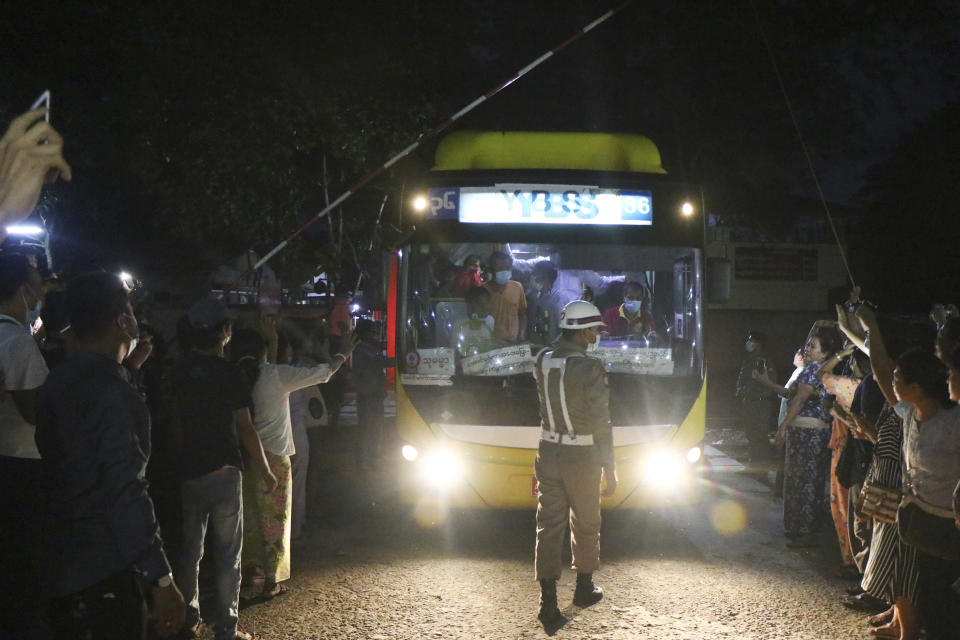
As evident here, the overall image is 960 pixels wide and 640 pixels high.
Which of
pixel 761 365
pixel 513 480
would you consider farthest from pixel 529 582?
pixel 761 365

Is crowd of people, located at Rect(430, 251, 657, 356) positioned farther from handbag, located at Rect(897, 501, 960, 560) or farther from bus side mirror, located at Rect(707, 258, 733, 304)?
handbag, located at Rect(897, 501, 960, 560)

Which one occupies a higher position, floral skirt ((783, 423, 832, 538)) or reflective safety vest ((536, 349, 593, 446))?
reflective safety vest ((536, 349, 593, 446))

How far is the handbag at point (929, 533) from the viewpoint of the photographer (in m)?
4.20

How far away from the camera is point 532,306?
7316 mm

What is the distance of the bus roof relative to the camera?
7.79 meters

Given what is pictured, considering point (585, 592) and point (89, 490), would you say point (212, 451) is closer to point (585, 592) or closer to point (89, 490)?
point (89, 490)

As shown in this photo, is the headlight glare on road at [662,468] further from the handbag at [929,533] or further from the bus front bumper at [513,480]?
the handbag at [929,533]

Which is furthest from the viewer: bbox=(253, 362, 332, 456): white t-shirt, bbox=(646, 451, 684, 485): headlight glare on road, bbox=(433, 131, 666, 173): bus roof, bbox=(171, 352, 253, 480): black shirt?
bbox=(433, 131, 666, 173): bus roof

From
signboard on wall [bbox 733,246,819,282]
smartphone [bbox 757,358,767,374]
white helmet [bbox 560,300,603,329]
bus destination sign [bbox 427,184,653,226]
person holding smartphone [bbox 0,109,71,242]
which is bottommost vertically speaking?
smartphone [bbox 757,358,767,374]

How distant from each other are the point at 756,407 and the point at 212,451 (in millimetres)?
7591

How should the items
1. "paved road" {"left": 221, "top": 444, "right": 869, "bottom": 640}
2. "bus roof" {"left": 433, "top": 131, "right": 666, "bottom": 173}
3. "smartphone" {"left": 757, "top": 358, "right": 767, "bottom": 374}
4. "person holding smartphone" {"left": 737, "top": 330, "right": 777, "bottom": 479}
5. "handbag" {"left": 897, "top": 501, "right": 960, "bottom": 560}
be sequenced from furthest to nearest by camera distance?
"person holding smartphone" {"left": 737, "top": 330, "right": 777, "bottom": 479} → "smartphone" {"left": 757, "top": 358, "right": 767, "bottom": 374} → "bus roof" {"left": 433, "top": 131, "right": 666, "bottom": 173} → "paved road" {"left": 221, "top": 444, "right": 869, "bottom": 640} → "handbag" {"left": 897, "top": 501, "right": 960, "bottom": 560}

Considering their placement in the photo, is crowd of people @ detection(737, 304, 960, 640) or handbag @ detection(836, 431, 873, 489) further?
handbag @ detection(836, 431, 873, 489)

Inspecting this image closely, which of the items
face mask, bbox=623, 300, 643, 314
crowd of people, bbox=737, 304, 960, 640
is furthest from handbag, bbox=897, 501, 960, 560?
face mask, bbox=623, 300, 643, 314

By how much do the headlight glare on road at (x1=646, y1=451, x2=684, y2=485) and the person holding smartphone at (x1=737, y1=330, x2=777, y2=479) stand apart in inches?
124
